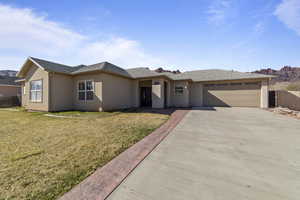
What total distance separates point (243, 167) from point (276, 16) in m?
10.7

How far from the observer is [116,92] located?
12102 millimetres

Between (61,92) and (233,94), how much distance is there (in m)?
18.0

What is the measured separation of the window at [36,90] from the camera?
1144 cm

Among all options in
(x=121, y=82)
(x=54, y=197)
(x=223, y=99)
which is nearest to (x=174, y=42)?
(x=121, y=82)

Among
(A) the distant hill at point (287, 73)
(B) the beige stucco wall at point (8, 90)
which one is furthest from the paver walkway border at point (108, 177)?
(A) the distant hill at point (287, 73)

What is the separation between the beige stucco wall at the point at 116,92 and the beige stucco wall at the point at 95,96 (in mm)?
309

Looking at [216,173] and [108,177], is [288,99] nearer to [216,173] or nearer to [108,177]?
[216,173]

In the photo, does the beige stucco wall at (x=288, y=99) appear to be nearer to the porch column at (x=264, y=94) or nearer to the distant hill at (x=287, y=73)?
the porch column at (x=264, y=94)

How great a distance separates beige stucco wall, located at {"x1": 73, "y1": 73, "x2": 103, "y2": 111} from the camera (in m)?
10.7

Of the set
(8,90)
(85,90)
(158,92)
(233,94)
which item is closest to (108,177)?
(85,90)

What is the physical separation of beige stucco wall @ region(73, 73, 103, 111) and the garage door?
12.5 m

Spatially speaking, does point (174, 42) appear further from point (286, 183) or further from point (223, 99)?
point (286, 183)

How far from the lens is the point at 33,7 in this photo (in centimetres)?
784

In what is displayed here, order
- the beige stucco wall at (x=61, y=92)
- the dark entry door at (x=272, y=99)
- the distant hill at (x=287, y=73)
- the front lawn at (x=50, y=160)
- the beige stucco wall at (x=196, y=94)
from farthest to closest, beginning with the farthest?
1. the distant hill at (x=287, y=73)
2. the beige stucco wall at (x=196, y=94)
3. the dark entry door at (x=272, y=99)
4. the beige stucco wall at (x=61, y=92)
5. the front lawn at (x=50, y=160)
